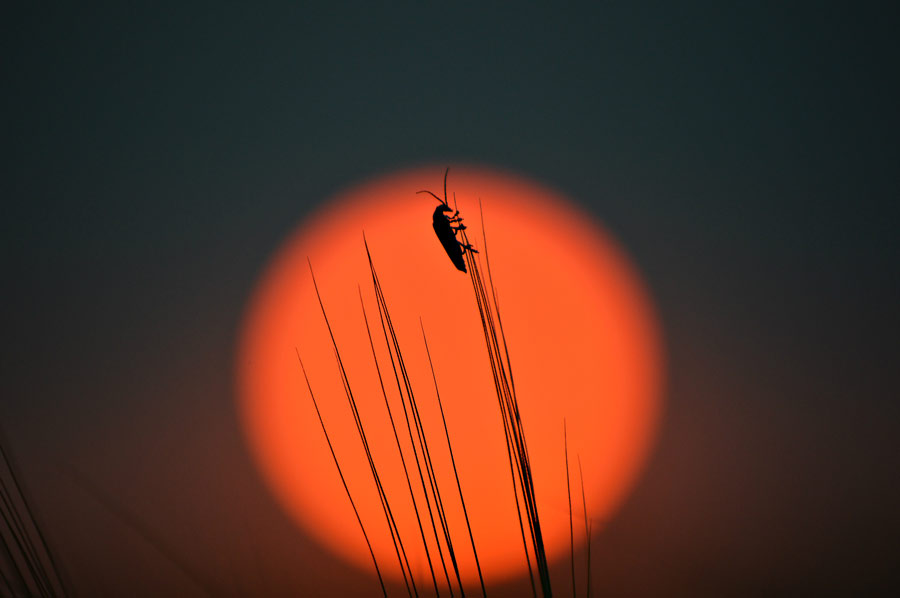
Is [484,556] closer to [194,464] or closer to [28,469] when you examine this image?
[194,464]

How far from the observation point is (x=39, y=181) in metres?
1.27

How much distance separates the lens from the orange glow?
1.16 metres

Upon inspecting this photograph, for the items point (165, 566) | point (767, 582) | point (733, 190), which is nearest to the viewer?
point (733, 190)

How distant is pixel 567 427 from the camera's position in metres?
1.23

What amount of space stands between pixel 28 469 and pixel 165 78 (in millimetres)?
1038

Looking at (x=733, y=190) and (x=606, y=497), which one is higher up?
(x=733, y=190)

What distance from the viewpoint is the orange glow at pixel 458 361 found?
116 cm

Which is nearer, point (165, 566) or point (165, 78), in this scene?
point (165, 78)

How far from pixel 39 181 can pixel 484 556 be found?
141 cm

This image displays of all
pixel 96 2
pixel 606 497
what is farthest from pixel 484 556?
pixel 96 2

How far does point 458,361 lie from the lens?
1.22 metres

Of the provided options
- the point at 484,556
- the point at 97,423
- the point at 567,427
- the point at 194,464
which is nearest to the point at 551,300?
the point at 567,427

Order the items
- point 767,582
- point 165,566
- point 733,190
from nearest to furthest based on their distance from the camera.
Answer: point 733,190 < point 767,582 < point 165,566

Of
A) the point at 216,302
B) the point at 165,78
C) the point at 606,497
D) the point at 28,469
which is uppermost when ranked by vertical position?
the point at 165,78
